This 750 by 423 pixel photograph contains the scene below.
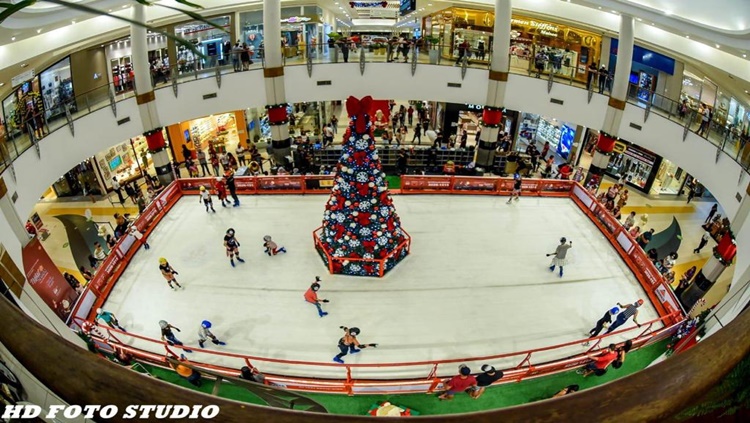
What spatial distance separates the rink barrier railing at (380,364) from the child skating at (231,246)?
2.86 meters

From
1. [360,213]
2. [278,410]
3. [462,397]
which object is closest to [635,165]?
[360,213]

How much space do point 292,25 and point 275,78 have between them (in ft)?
23.7

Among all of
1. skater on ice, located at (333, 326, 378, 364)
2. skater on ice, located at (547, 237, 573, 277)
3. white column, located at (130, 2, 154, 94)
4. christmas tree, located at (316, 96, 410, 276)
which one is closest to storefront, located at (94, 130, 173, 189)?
white column, located at (130, 2, 154, 94)

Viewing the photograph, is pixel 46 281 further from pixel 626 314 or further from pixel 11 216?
pixel 626 314

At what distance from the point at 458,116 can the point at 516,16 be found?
556 centimetres

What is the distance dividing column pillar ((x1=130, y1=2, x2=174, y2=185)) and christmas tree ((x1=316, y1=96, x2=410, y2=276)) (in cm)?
841

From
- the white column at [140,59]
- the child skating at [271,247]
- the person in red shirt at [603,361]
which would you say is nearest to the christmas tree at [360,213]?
the child skating at [271,247]

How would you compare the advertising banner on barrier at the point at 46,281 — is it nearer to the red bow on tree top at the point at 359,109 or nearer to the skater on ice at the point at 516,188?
the red bow on tree top at the point at 359,109

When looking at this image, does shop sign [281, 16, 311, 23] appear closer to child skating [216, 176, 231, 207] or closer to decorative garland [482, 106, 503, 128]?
decorative garland [482, 106, 503, 128]

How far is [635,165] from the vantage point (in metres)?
19.4

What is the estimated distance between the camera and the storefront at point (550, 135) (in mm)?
21625

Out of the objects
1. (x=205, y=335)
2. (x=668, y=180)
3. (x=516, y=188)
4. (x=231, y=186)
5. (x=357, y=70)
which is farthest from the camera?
(x=668, y=180)

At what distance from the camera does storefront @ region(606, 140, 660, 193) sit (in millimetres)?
18594

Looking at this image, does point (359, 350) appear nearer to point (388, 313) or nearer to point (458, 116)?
point (388, 313)
